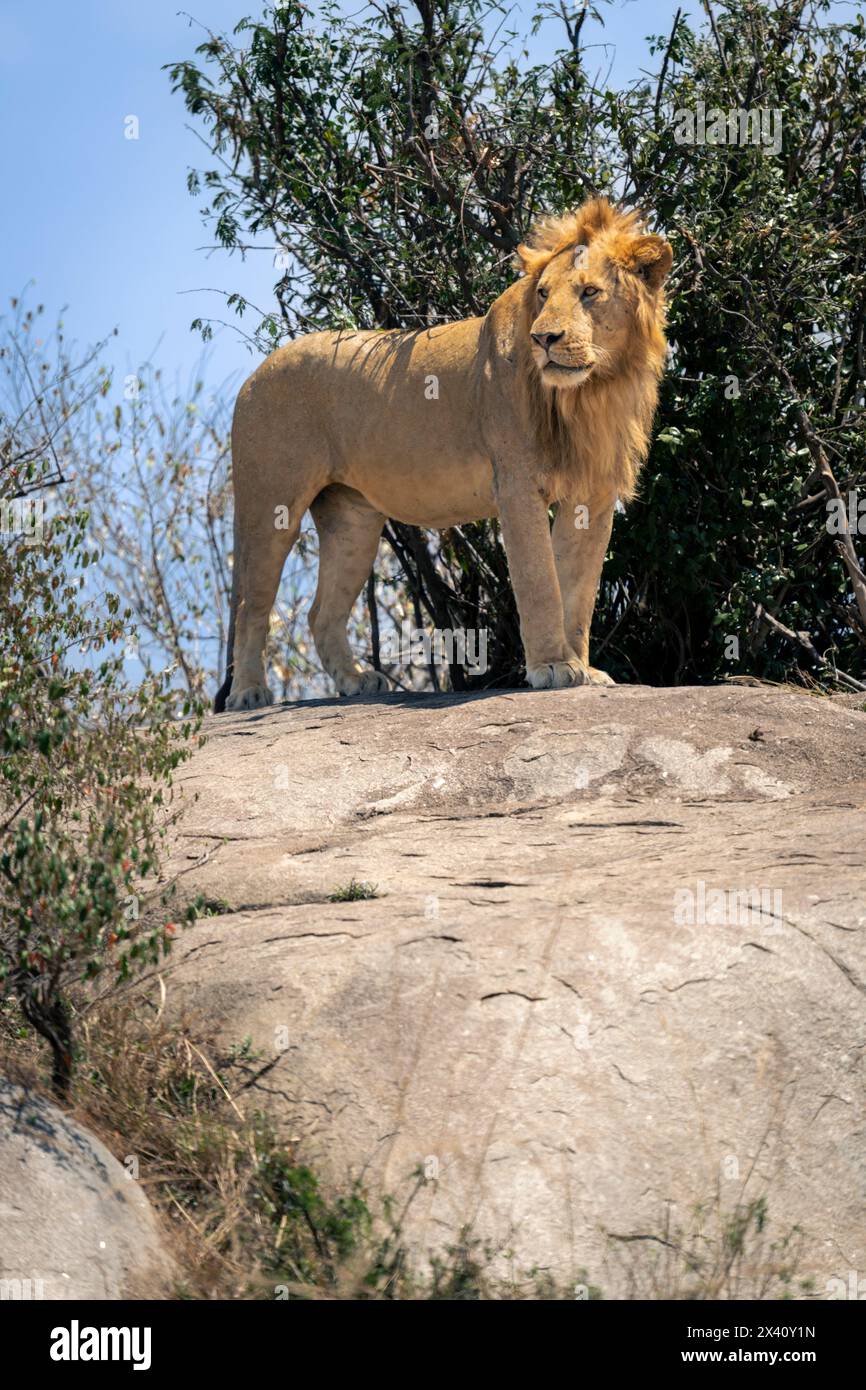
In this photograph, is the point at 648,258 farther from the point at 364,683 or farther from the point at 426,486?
the point at 364,683

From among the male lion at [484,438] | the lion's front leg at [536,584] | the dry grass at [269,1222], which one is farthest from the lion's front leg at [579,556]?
the dry grass at [269,1222]

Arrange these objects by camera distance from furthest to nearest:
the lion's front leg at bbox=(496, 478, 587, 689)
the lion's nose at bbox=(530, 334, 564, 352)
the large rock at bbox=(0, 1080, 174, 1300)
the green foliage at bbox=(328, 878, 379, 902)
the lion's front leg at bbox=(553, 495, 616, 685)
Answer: the lion's front leg at bbox=(553, 495, 616, 685), the lion's front leg at bbox=(496, 478, 587, 689), the lion's nose at bbox=(530, 334, 564, 352), the green foliage at bbox=(328, 878, 379, 902), the large rock at bbox=(0, 1080, 174, 1300)

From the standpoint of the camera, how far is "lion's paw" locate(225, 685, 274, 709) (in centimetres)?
910

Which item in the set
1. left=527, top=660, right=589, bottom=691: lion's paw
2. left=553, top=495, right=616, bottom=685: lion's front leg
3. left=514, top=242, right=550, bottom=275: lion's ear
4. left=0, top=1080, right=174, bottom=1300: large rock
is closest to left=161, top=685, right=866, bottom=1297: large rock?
left=0, top=1080, right=174, bottom=1300: large rock

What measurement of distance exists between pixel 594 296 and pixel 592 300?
0.02 meters

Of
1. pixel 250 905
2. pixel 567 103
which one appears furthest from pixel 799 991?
pixel 567 103

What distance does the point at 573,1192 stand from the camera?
15.6 feet

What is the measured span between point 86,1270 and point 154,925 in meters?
1.64

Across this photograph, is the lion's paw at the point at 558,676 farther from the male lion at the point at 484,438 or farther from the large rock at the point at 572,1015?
the large rock at the point at 572,1015

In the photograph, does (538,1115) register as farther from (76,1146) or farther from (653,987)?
(76,1146)

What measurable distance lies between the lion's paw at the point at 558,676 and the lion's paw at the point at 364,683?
131 centimetres

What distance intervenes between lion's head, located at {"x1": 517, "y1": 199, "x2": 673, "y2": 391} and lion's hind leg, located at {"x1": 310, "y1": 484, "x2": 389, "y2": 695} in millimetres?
1816

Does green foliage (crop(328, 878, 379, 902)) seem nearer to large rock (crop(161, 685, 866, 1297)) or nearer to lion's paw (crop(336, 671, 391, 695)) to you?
large rock (crop(161, 685, 866, 1297))

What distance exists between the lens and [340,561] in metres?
9.39
